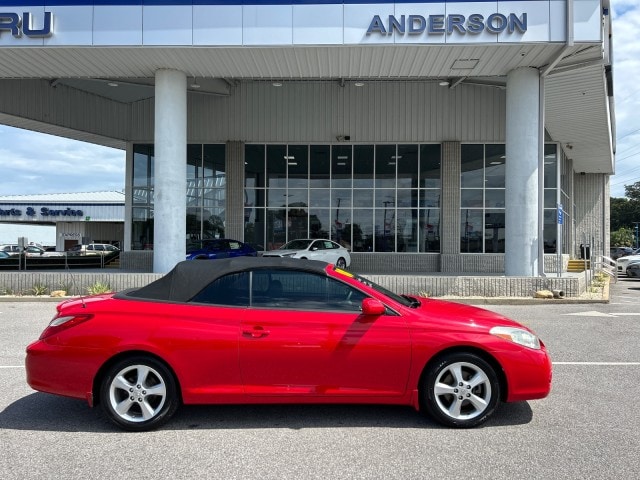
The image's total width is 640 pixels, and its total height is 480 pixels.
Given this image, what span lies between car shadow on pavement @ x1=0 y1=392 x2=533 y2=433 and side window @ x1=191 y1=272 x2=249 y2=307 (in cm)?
108

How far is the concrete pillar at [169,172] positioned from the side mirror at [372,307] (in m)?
12.3

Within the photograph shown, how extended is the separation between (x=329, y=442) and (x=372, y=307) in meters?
1.14

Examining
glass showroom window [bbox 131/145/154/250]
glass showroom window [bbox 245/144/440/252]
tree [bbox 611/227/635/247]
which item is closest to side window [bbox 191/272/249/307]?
glass showroom window [bbox 245/144/440/252]

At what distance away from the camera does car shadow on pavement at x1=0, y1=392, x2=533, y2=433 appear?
179 inches

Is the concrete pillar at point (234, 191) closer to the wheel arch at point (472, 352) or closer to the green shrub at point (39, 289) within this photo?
the green shrub at point (39, 289)

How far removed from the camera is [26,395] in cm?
541

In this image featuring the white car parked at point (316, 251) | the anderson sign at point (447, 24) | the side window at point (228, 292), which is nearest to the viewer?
the side window at point (228, 292)

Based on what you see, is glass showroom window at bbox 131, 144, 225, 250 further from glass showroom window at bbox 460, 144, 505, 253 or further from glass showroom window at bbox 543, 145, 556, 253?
glass showroom window at bbox 543, 145, 556, 253

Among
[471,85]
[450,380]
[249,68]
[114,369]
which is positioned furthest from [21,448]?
[471,85]

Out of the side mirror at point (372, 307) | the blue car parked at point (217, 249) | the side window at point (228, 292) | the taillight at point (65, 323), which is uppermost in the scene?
the blue car parked at point (217, 249)

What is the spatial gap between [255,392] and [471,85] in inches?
854

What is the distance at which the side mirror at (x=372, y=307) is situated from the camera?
14.4 ft

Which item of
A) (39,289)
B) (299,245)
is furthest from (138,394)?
(299,245)

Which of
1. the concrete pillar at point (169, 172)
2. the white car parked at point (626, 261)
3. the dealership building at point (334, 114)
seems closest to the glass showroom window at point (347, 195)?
the dealership building at point (334, 114)
